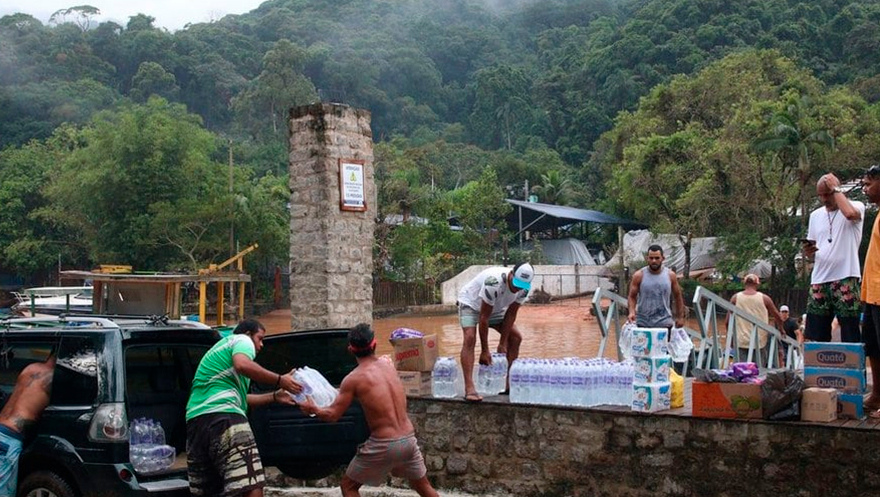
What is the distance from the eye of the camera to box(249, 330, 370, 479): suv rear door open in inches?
265

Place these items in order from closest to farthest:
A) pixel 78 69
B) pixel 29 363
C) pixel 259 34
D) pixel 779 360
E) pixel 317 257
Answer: pixel 29 363
pixel 317 257
pixel 779 360
pixel 78 69
pixel 259 34

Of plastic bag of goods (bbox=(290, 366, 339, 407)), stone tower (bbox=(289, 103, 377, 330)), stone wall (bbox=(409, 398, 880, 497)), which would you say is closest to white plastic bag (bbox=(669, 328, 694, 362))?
stone wall (bbox=(409, 398, 880, 497))

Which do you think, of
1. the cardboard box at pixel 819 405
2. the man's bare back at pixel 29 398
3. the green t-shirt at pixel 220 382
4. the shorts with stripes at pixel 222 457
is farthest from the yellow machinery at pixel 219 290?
the cardboard box at pixel 819 405

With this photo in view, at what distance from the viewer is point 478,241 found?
4662cm

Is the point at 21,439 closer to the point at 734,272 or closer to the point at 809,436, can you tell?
the point at 809,436

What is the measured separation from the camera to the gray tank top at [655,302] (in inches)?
342

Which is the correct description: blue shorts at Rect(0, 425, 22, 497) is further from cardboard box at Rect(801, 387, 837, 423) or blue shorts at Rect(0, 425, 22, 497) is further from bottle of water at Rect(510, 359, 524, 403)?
cardboard box at Rect(801, 387, 837, 423)

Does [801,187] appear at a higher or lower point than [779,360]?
higher

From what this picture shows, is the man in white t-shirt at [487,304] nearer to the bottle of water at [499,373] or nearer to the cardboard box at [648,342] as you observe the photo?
the bottle of water at [499,373]

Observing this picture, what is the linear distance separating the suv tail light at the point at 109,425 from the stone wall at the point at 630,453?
3.21 metres

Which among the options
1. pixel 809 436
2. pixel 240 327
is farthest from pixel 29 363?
pixel 809 436

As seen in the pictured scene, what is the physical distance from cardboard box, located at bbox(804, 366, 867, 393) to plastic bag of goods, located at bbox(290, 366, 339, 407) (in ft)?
11.7

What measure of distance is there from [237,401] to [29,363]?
1.63 meters

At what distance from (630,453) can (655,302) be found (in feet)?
6.63
